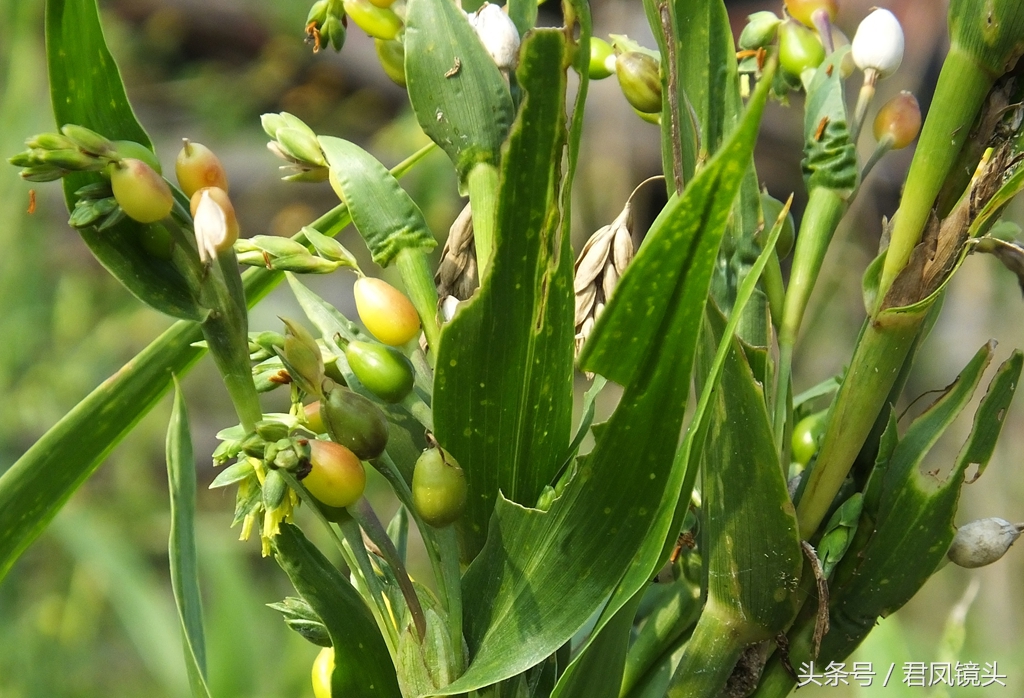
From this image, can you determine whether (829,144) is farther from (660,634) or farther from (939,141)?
(660,634)

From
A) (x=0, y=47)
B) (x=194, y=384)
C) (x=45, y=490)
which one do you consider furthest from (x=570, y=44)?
(x=194, y=384)

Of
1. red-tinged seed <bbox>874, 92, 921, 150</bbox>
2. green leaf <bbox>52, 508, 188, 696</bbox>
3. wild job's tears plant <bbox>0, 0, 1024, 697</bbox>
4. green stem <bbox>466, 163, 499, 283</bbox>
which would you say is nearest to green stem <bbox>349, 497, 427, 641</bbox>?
wild job's tears plant <bbox>0, 0, 1024, 697</bbox>

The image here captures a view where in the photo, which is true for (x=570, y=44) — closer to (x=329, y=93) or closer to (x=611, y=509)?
(x=611, y=509)

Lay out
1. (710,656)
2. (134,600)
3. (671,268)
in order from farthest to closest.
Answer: (134,600)
(710,656)
(671,268)

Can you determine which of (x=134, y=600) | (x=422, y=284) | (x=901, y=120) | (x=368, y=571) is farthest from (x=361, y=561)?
(x=134, y=600)

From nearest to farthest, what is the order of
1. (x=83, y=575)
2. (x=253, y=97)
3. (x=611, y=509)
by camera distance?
A: (x=611, y=509) → (x=83, y=575) → (x=253, y=97)

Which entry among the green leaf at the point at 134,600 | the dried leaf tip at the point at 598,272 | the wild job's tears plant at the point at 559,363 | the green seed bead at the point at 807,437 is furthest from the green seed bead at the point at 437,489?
the green leaf at the point at 134,600

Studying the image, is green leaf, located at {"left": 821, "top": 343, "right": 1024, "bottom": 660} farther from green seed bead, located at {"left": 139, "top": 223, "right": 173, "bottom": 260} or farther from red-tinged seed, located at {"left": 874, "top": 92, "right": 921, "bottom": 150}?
green seed bead, located at {"left": 139, "top": 223, "right": 173, "bottom": 260}
